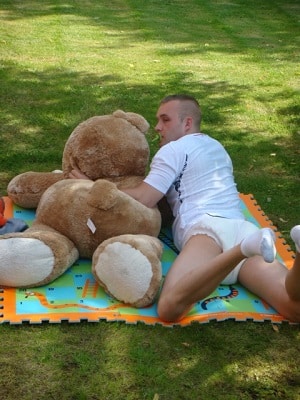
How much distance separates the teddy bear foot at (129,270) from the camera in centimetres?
368

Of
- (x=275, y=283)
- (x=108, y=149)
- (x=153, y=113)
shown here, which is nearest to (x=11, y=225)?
(x=108, y=149)

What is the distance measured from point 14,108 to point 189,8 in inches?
292

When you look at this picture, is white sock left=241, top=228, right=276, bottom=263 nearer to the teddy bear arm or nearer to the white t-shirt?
the white t-shirt

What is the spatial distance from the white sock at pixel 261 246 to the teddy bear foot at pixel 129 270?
60cm

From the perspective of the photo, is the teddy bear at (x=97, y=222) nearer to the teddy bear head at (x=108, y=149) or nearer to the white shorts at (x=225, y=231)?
Answer: the teddy bear head at (x=108, y=149)

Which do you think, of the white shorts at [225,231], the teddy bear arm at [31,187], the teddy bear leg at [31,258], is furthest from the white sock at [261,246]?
the teddy bear arm at [31,187]

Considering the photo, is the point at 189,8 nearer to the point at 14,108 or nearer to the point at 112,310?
the point at 14,108

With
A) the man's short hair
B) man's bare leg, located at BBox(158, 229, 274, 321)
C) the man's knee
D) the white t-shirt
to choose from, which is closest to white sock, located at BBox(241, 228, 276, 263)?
man's bare leg, located at BBox(158, 229, 274, 321)

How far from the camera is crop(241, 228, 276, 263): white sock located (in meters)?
3.20

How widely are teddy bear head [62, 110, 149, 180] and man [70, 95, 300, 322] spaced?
106mm

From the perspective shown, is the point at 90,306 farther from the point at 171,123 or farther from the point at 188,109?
the point at 188,109

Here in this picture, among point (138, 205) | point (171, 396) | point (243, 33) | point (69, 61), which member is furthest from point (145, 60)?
point (171, 396)

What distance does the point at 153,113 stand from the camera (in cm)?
725

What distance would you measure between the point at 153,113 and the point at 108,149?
9.77 ft
